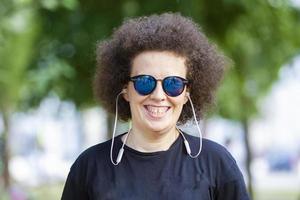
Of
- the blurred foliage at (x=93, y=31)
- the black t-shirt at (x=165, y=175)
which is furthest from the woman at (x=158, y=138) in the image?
the blurred foliage at (x=93, y=31)

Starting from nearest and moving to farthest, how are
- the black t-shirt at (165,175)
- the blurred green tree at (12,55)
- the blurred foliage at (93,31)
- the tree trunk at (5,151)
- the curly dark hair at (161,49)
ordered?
the black t-shirt at (165,175)
the curly dark hair at (161,49)
the blurred foliage at (93,31)
the blurred green tree at (12,55)
the tree trunk at (5,151)

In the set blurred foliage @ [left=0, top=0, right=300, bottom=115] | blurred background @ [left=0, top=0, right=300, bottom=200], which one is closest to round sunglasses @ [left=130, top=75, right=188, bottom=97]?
blurred background @ [left=0, top=0, right=300, bottom=200]

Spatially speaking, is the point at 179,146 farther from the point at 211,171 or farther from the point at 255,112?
the point at 255,112

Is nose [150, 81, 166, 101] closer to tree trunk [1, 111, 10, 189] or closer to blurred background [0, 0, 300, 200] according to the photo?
blurred background [0, 0, 300, 200]

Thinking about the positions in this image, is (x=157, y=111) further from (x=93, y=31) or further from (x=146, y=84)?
(x=93, y=31)

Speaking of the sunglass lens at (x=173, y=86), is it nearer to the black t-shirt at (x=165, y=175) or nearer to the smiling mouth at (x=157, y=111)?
Answer: the smiling mouth at (x=157, y=111)

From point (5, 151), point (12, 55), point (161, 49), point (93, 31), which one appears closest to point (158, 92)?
point (161, 49)

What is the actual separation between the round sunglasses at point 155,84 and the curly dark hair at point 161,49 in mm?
124

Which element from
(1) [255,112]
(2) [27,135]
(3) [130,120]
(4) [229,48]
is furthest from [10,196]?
(2) [27,135]

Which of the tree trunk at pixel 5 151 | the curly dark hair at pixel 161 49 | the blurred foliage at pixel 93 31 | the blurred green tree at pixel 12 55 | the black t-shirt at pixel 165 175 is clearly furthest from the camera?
the tree trunk at pixel 5 151

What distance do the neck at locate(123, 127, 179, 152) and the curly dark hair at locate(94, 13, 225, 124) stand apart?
22 cm

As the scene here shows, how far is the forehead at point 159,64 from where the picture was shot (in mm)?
2844

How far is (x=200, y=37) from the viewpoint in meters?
3.05

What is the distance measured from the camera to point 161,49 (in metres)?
2.88
